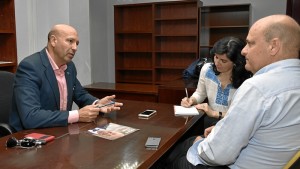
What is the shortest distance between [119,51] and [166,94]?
2.87 metres

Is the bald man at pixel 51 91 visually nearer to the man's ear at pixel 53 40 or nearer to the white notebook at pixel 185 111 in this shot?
the man's ear at pixel 53 40

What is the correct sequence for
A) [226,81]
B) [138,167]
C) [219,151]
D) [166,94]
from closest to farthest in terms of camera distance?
[138,167], [219,151], [226,81], [166,94]

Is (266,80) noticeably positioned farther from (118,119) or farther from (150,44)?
(150,44)

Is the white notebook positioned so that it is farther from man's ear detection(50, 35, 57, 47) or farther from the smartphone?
man's ear detection(50, 35, 57, 47)

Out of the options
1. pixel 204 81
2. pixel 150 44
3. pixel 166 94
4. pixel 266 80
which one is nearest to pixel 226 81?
pixel 204 81

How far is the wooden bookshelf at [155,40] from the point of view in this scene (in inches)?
212

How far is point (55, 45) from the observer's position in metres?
2.05

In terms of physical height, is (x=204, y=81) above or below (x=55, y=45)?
below

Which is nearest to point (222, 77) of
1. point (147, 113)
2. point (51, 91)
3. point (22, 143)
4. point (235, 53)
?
point (235, 53)

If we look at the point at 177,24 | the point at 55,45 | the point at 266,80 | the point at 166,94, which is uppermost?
the point at 177,24

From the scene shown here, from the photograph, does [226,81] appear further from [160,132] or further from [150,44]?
[150,44]

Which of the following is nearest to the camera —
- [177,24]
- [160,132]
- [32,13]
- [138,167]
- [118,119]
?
[138,167]

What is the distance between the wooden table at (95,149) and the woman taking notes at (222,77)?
50 centimetres

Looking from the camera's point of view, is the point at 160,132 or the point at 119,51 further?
the point at 119,51
